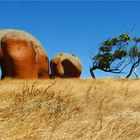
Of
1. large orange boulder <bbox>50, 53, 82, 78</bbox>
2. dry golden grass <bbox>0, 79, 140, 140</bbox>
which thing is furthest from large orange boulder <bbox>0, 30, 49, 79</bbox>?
dry golden grass <bbox>0, 79, 140, 140</bbox>

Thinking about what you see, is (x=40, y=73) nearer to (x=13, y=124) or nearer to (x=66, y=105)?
(x=66, y=105)

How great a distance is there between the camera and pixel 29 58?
98.3ft

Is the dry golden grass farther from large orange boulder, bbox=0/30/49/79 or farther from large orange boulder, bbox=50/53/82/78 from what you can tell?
large orange boulder, bbox=50/53/82/78

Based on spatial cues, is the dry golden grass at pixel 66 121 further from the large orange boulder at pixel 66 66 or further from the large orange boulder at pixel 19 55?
the large orange boulder at pixel 66 66

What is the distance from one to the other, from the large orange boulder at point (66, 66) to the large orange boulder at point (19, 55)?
9707 mm

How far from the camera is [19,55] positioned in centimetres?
2958

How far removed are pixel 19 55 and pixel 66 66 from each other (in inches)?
464

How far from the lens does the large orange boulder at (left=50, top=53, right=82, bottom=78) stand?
1601 inches

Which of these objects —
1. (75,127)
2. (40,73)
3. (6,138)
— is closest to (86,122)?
(75,127)

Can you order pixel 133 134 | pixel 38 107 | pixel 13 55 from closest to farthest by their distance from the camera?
pixel 133 134
pixel 38 107
pixel 13 55

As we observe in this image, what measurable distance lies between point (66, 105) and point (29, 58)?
2376 centimetres

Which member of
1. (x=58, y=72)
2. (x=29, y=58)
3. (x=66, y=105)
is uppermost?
(x=66, y=105)

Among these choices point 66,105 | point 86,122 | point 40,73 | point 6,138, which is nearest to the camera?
point 6,138

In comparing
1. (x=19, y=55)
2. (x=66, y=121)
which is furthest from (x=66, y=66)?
(x=66, y=121)
